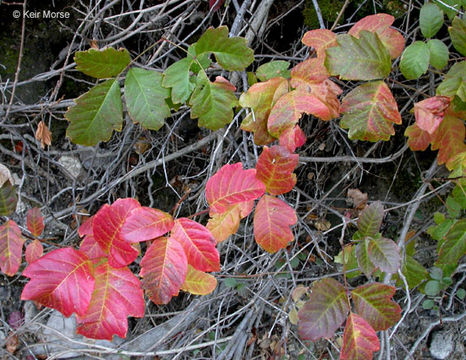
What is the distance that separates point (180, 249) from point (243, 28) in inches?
34.9

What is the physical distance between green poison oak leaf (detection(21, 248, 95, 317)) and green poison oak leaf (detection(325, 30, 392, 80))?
845 millimetres

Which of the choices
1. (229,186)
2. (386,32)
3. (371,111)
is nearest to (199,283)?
(229,186)

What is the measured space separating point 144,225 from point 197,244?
0.46 feet

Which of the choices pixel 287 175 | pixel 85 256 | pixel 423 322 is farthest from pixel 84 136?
pixel 423 322

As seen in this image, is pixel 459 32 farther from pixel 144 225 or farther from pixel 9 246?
pixel 9 246

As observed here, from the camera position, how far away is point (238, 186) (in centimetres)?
98

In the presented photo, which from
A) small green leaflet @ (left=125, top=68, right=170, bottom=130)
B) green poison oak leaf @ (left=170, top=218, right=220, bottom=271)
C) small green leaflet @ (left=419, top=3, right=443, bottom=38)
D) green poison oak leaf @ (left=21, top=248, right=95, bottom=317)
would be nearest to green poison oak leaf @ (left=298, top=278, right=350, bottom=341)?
green poison oak leaf @ (left=170, top=218, right=220, bottom=271)

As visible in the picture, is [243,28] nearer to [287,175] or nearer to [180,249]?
[287,175]

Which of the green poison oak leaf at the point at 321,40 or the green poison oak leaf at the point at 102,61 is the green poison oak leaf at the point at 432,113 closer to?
the green poison oak leaf at the point at 321,40

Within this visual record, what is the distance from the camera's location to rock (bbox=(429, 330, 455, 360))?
183 centimetres

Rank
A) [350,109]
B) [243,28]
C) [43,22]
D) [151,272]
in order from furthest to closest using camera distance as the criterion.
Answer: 1. [43,22]
2. [243,28]
3. [350,109]
4. [151,272]

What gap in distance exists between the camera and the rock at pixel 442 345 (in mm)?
1831

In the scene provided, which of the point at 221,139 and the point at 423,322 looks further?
the point at 423,322

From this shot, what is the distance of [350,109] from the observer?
1.05 m
